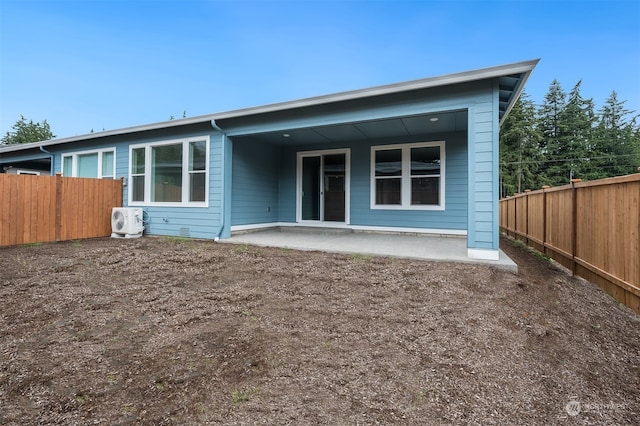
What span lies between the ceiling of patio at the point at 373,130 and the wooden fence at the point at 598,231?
7.39 ft

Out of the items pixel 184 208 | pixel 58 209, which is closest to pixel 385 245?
pixel 184 208

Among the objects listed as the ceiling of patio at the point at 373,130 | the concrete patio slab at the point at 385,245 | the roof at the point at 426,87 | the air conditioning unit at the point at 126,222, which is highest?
the roof at the point at 426,87

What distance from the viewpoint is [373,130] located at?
660 cm

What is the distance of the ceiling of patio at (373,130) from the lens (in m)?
5.64

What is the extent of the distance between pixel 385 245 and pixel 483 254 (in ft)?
5.60

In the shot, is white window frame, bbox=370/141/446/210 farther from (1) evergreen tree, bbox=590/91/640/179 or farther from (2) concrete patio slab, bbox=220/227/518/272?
(1) evergreen tree, bbox=590/91/640/179

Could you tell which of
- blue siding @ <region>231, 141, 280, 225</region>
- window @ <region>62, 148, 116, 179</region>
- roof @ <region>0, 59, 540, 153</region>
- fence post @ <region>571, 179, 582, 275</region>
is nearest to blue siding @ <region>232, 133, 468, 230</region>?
blue siding @ <region>231, 141, 280, 225</region>

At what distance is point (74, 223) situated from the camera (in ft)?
23.1

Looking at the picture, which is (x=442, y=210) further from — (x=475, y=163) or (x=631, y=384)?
(x=631, y=384)

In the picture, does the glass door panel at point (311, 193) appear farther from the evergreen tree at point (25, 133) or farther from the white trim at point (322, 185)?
the evergreen tree at point (25, 133)

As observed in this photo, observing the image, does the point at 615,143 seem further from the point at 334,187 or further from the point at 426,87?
the point at 426,87

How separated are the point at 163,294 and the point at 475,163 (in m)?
4.54

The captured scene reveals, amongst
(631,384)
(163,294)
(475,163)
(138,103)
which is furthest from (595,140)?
(138,103)

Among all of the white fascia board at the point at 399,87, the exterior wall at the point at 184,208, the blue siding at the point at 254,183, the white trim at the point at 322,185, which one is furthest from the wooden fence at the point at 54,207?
the white trim at the point at 322,185
